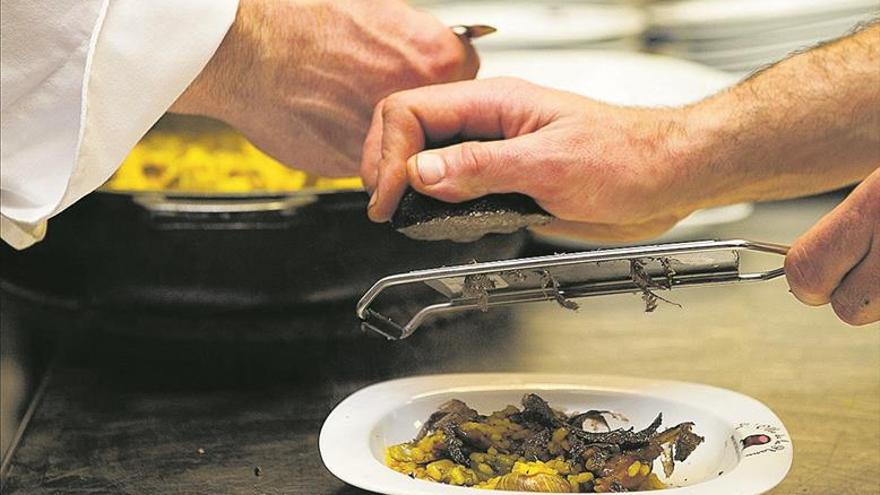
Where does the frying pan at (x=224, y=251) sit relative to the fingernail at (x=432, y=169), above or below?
below

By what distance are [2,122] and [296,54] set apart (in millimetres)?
263

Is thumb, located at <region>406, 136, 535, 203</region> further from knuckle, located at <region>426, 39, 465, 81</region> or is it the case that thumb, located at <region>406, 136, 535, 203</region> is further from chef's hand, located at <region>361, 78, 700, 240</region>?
knuckle, located at <region>426, 39, 465, 81</region>

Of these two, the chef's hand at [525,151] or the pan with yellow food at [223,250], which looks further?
the pan with yellow food at [223,250]

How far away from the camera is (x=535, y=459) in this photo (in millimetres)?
882

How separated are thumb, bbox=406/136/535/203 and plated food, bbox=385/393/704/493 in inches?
6.3

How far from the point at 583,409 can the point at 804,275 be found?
0.20 meters

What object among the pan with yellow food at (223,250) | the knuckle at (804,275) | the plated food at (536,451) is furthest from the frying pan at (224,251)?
the knuckle at (804,275)

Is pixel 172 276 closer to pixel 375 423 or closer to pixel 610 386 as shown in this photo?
pixel 375 423

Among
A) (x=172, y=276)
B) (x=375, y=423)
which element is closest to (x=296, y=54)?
(x=172, y=276)

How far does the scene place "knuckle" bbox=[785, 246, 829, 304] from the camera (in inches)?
33.8

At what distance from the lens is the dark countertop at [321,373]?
0.95 meters

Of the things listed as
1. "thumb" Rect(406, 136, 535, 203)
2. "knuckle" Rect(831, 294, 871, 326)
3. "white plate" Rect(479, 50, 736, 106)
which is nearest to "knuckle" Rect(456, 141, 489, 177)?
"thumb" Rect(406, 136, 535, 203)

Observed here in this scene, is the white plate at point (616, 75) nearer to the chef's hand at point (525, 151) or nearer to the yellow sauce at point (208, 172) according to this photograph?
the yellow sauce at point (208, 172)

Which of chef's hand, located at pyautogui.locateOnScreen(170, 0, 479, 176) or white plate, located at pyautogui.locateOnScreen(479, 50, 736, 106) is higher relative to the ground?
chef's hand, located at pyautogui.locateOnScreen(170, 0, 479, 176)
